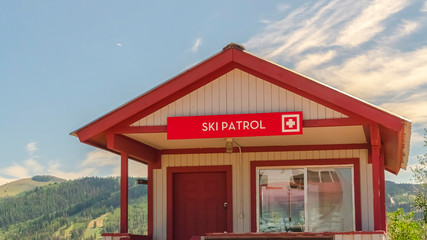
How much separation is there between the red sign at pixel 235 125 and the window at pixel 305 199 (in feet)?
9.15

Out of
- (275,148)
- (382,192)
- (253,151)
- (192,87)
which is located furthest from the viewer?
(253,151)

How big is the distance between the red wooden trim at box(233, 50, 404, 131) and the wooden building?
0.7 inches

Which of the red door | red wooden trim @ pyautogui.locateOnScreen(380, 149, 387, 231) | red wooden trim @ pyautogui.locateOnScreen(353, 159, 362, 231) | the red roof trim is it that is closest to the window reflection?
the red door

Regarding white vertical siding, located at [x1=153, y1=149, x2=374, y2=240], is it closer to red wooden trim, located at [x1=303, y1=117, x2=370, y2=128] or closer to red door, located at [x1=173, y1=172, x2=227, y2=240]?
red door, located at [x1=173, y1=172, x2=227, y2=240]

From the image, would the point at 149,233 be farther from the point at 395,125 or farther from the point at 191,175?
the point at 395,125

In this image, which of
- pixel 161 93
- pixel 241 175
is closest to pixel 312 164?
pixel 241 175

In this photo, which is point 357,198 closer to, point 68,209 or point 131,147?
point 131,147

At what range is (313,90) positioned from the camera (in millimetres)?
12805

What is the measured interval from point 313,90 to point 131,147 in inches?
160

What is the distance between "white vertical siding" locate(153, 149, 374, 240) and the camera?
14945 millimetres

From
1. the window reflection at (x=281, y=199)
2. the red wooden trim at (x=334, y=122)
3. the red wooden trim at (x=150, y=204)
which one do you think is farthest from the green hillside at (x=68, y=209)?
the red wooden trim at (x=334, y=122)

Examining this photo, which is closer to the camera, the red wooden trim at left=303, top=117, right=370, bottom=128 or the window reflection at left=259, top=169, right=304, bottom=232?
the red wooden trim at left=303, top=117, right=370, bottom=128

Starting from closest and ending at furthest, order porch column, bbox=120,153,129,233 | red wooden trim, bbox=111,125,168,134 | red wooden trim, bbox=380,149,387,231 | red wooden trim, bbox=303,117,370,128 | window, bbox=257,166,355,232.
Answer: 1. red wooden trim, bbox=303,117,370,128
2. red wooden trim, bbox=111,125,168,134
3. porch column, bbox=120,153,129,233
4. red wooden trim, bbox=380,149,387,231
5. window, bbox=257,166,355,232

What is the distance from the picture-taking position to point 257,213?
15.5 meters
